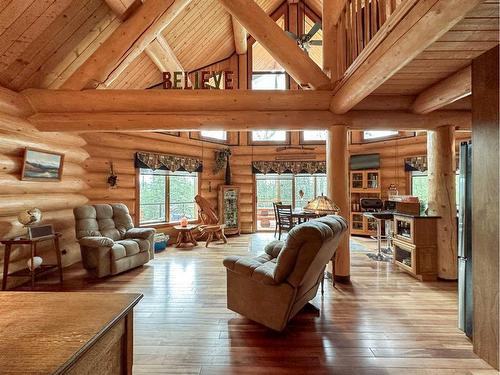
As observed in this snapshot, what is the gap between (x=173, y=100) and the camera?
13.6 ft

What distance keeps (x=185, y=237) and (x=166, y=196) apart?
125cm

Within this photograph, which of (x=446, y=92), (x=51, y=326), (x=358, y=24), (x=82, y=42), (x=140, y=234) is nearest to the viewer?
(x=51, y=326)

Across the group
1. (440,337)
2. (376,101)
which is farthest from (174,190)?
(440,337)

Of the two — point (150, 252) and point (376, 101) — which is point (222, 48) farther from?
point (150, 252)

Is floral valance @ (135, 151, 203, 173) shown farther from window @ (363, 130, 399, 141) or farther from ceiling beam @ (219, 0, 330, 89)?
A: window @ (363, 130, 399, 141)

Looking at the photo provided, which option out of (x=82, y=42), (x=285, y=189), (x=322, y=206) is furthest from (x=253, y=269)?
(x=285, y=189)

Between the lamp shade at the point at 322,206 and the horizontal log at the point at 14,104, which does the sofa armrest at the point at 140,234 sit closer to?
the horizontal log at the point at 14,104

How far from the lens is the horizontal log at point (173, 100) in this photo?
400cm

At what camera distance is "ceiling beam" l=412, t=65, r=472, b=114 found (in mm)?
2913

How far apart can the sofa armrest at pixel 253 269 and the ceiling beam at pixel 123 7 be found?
157 inches

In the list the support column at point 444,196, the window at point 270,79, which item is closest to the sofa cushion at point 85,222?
the support column at point 444,196

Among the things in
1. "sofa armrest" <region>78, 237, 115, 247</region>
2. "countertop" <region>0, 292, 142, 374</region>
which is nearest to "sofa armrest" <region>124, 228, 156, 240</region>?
"sofa armrest" <region>78, 237, 115, 247</region>

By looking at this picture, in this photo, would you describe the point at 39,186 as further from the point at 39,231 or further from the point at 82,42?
the point at 82,42

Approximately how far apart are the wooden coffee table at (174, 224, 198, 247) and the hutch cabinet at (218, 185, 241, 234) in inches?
53.1
